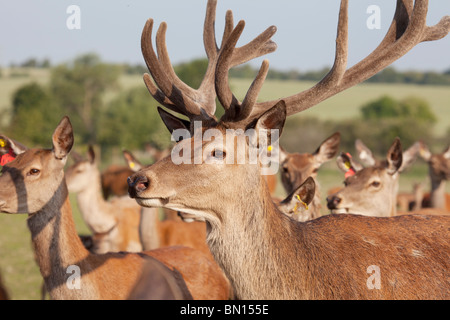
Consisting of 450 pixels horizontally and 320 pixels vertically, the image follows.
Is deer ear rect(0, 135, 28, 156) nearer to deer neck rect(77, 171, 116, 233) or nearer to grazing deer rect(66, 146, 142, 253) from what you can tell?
grazing deer rect(66, 146, 142, 253)

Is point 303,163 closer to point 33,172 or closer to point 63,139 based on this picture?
point 63,139

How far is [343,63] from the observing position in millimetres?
3779

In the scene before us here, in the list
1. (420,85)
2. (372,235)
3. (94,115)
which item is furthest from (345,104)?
(372,235)

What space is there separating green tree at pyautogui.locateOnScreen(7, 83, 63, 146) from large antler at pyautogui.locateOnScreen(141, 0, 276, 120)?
3273cm

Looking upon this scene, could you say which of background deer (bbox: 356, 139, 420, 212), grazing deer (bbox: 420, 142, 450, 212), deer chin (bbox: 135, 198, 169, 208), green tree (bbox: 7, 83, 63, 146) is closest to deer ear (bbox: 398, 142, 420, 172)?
background deer (bbox: 356, 139, 420, 212)

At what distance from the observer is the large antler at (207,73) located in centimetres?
409

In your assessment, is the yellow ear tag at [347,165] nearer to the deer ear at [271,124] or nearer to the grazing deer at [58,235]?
the grazing deer at [58,235]

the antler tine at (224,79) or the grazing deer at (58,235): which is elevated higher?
the antler tine at (224,79)

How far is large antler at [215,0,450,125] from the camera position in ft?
11.9

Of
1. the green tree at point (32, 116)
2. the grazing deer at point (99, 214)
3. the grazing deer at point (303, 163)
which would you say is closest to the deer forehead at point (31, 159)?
the grazing deer at point (303, 163)

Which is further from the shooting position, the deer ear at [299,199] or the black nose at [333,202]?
the black nose at [333,202]

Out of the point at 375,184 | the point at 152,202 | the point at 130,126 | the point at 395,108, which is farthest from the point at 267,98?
the point at 152,202
